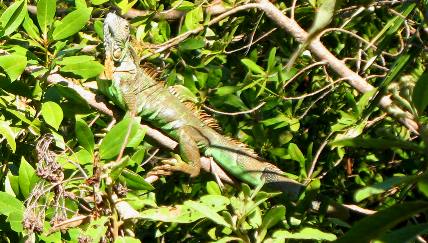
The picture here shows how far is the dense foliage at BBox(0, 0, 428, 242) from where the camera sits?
65.2 inches

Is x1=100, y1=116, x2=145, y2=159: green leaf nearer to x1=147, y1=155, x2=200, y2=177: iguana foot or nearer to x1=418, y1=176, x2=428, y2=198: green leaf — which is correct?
x1=147, y1=155, x2=200, y2=177: iguana foot

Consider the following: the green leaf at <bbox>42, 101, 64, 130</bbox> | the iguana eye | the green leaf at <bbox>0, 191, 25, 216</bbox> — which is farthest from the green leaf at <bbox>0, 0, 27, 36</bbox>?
the iguana eye

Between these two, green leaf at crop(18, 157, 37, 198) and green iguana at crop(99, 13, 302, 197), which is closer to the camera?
green leaf at crop(18, 157, 37, 198)

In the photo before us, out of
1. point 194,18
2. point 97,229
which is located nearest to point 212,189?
point 97,229

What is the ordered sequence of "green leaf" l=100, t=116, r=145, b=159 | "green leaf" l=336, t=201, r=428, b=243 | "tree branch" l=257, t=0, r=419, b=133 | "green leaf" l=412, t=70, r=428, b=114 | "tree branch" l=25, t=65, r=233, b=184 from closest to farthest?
"green leaf" l=336, t=201, r=428, b=243 < "green leaf" l=412, t=70, r=428, b=114 < "green leaf" l=100, t=116, r=145, b=159 < "tree branch" l=25, t=65, r=233, b=184 < "tree branch" l=257, t=0, r=419, b=133

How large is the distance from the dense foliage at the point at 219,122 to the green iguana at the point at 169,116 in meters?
0.08

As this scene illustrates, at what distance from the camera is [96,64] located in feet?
6.98

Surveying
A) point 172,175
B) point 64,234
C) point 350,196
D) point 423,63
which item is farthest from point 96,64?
point 423,63

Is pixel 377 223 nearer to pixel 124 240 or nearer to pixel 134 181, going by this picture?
pixel 124 240

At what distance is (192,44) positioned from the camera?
2.60m

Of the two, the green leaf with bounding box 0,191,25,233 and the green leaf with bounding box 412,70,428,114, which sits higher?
the green leaf with bounding box 412,70,428,114

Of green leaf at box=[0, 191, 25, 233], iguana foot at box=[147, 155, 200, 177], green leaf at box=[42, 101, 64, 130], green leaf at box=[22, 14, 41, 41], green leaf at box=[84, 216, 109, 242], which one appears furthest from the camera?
iguana foot at box=[147, 155, 200, 177]

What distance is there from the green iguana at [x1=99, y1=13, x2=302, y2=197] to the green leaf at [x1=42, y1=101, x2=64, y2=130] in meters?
0.74

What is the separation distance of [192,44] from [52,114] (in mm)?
718
